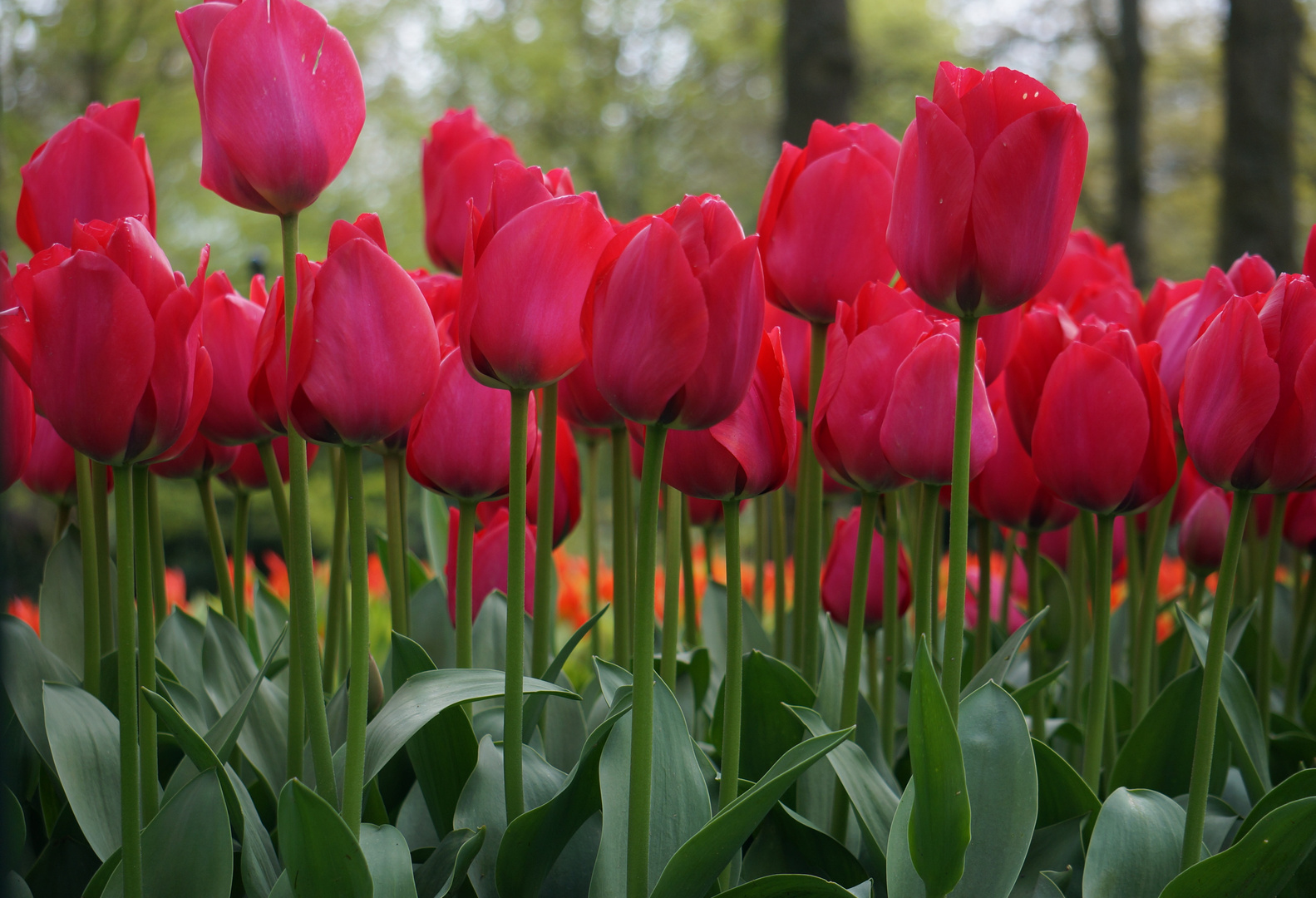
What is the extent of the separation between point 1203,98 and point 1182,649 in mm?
Result: 17221

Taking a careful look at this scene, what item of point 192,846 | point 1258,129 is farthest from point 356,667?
point 1258,129

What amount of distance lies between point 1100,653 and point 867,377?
327mm

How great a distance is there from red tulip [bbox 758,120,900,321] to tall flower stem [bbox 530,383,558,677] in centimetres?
25

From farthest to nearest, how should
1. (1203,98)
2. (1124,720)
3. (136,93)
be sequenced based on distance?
(1203,98), (136,93), (1124,720)

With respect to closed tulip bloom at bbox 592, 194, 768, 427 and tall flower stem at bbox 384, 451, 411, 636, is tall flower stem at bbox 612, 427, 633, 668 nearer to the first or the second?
tall flower stem at bbox 384, 451, 411, 636

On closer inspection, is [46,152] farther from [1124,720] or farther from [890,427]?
[1124,720]

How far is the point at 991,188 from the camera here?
2.30 ft

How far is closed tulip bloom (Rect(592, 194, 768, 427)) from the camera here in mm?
650

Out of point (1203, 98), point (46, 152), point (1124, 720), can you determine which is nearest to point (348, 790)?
point (46, 152)

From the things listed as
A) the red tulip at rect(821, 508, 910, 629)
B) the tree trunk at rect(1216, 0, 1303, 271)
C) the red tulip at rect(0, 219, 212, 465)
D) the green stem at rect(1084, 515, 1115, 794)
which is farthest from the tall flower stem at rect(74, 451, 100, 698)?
the tree trunk at rect(1216, 0, 1303, 271)

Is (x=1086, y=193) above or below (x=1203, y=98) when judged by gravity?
below

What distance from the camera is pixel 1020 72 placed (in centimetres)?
73

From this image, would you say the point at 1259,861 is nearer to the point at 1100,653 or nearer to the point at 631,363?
the point at 1100,653

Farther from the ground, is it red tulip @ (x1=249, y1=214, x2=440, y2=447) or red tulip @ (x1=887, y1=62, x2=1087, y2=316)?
red tulip @ (x1=887, y1=62, x2=1087, y2=316)
